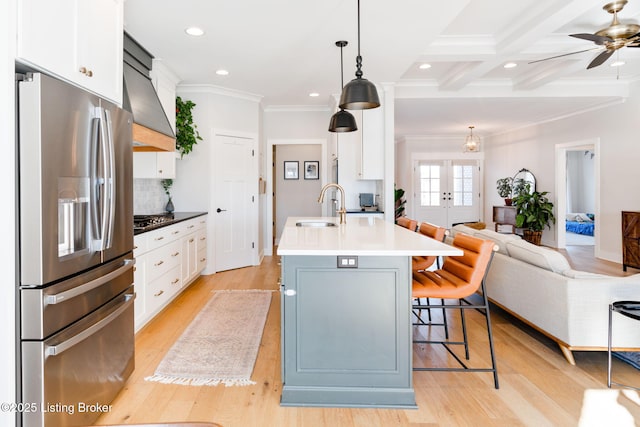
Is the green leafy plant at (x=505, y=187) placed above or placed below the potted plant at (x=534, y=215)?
above

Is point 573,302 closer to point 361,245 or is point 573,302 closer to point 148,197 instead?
point 361,245

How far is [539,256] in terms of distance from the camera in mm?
2654

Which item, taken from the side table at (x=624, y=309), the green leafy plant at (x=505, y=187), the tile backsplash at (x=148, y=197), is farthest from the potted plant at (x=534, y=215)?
the tile backsplash at (x=148, y=197)

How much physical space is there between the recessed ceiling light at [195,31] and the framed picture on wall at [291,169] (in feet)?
15.3

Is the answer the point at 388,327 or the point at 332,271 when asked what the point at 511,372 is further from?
the point at 332,271

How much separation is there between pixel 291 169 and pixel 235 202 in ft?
9.17

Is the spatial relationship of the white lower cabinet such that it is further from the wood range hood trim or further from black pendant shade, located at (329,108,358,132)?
black pendant shade, located at (329,108,358,132)

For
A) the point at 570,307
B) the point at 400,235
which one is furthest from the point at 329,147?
the point at 570,307

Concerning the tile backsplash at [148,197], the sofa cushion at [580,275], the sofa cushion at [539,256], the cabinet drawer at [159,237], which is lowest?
the sofa cushion at [580,275]

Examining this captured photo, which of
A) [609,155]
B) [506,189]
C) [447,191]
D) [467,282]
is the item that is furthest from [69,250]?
[447,191]

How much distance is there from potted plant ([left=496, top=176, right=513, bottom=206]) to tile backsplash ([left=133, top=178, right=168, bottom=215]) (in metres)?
7.13

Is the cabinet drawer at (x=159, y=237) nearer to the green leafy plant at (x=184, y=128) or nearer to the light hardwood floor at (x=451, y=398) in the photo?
the light hardwood floor at (x=451, y=398)

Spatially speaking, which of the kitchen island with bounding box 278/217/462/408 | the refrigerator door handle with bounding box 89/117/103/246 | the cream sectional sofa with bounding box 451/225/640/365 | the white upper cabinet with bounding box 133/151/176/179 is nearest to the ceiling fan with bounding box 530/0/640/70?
the cream sectional sofa with bounding box 451/225/640/365
